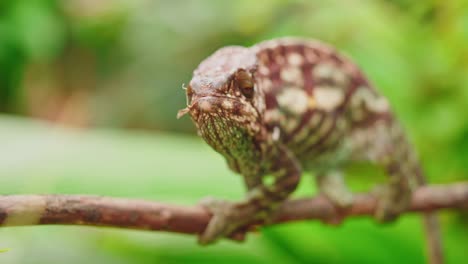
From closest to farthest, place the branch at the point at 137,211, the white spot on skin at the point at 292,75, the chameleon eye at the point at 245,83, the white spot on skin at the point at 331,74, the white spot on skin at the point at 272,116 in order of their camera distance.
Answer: the branch at the point at 137,211 < the chameleon eye at the point at 245,83 < the white spot on skin at the point at 272,116 < the white spot on skin at the point at 292,75 < the white spot on skin at the point at 331,74

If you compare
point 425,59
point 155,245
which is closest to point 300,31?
point 425,59

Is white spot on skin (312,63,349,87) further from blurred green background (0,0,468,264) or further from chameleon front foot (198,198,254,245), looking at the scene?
blurred green background (0,0,468,264)

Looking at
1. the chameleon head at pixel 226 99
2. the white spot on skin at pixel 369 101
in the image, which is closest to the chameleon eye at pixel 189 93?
the chameleon head at pixel 226 99

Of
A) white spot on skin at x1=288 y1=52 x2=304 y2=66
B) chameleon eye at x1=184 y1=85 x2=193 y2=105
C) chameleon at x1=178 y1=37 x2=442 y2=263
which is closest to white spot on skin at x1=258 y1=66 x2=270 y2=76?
chameleon at x1=178 y1=37 x2=442 y2=263

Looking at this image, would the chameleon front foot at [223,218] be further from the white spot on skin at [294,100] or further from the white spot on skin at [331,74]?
the white spot on skin at [331,74]

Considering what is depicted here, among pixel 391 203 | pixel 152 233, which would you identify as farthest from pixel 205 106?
pixel 152 233

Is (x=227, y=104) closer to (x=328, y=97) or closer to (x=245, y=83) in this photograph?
(x=245, y=83)
